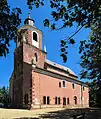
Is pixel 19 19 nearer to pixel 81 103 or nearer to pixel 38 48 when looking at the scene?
pixel 38 48

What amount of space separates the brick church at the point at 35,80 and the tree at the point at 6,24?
30429 millimetres

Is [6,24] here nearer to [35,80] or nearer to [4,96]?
[35,80]

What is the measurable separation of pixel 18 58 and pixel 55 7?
37.5 m

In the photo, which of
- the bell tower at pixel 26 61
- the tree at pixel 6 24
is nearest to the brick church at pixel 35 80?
the bell tower at pixel 26 61

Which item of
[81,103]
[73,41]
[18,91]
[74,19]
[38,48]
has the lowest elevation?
[81,103]

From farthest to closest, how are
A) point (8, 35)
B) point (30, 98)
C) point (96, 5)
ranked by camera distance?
point (30, 98) < point (8, 35) < point (96, 5)

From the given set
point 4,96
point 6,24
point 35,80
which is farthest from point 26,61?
point 4,96

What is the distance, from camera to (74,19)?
10.9m

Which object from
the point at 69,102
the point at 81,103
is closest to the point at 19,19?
the point at 69,102

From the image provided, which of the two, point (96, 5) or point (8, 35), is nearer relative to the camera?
point (96, 5)

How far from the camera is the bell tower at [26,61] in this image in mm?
42766

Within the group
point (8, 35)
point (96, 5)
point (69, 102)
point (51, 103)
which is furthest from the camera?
point (69, 102)

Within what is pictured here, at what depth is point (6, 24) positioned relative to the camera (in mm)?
10320

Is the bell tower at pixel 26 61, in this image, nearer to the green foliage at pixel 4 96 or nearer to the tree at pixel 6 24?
the tree at pixel 6 24
